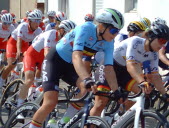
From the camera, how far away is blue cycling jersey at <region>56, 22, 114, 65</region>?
19.9 feet

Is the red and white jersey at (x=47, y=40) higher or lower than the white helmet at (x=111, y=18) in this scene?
lower

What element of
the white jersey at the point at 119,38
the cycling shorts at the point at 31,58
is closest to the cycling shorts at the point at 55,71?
the cycling shorts at the point at 31,58

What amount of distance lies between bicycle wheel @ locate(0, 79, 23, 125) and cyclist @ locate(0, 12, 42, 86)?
0.93m

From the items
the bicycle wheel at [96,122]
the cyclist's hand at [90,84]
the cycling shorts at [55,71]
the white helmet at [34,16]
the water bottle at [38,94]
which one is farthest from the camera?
the white helmet at [34,16]

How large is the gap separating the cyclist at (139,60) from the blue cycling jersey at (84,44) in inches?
14.3

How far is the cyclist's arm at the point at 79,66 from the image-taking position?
18.7 feet

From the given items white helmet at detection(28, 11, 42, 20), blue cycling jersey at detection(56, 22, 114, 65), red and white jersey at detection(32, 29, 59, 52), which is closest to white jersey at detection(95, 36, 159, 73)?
blue cycling jersey at detection(56, 22, 114, 65)

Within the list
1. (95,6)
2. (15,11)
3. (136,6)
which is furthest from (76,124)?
(15,11)

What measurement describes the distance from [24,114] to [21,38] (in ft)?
11.1

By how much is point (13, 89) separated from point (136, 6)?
8958 mm

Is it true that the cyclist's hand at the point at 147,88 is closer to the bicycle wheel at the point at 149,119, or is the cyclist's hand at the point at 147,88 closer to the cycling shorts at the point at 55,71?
the bicycle wheel at the point at 149,119

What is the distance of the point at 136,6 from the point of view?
56.9 feet

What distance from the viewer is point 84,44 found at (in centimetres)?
624

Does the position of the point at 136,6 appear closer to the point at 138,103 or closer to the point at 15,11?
the point at 138,103
